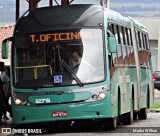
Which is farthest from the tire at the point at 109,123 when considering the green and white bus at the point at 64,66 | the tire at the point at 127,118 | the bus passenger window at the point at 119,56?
the tire at the point at 127,118

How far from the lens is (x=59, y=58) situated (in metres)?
18.5

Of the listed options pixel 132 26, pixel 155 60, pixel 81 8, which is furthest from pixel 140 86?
pixel 155 60

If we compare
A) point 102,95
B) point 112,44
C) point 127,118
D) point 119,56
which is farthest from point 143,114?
point 102,95

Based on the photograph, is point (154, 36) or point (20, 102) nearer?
point (20, 102)

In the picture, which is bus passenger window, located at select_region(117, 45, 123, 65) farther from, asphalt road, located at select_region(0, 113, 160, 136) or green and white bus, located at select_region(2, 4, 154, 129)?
asphalt road, located at select_region(0, 113, 160, 136)

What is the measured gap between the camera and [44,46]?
18734 mm

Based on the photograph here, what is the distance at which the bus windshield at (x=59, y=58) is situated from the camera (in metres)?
18.4

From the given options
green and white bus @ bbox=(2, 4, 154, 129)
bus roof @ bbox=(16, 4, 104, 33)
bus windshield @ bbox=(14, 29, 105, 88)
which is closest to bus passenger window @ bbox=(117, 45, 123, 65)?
green and white bus @ bbox=(2, 4, 154, 129)

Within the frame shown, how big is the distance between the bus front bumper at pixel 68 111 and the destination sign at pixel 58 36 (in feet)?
5.19

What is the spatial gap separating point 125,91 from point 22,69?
11.4ft

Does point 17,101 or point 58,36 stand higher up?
point 58,36

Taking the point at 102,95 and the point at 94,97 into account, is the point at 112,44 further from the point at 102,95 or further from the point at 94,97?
the point at 94,97

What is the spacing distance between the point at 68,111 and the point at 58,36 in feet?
5.93

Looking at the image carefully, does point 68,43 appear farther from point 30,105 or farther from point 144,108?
point 144,108
